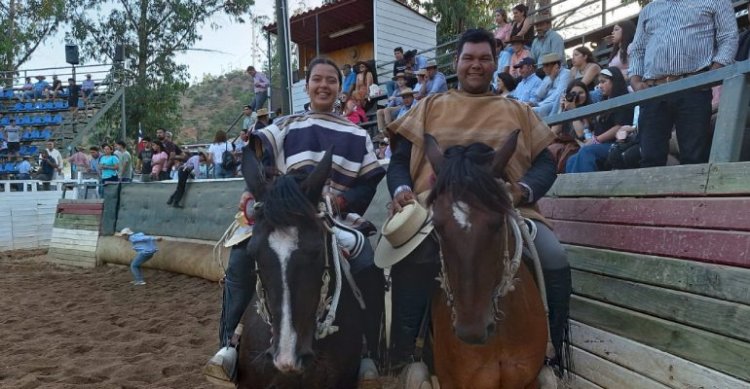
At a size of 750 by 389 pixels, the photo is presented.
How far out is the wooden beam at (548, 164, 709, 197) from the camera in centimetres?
309

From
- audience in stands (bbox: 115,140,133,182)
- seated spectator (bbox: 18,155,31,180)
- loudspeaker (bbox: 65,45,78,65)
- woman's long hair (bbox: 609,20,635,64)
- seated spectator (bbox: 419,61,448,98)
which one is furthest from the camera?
loudspeaker (bbox: 65,45,78,65)

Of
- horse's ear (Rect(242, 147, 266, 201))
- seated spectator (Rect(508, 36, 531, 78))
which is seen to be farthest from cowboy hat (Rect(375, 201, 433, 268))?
seated spectator (Rect(508, 36, 531, 78))

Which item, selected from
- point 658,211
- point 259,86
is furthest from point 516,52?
point 259,86

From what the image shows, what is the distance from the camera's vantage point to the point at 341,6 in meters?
18.7

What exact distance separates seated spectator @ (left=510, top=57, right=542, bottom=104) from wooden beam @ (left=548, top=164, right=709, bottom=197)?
407 centimetres

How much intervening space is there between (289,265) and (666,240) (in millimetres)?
2080

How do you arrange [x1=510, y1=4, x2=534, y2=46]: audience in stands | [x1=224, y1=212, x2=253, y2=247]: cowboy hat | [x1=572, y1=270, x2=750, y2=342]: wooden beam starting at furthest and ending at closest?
[x1=510, y1=4, x2=534, y2=46]: audience in stands < [x1=224, y1=212, x2=253, y2=247]: cowboy hat < [x1=572, y1=270, x2=750, y2=342]: wooden beam

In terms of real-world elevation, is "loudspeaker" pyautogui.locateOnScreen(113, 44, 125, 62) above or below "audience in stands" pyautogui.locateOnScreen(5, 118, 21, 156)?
above

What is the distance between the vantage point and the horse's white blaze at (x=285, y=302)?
8.36 feet

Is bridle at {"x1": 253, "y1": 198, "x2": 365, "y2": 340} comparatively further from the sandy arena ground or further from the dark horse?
the sandy arena ground

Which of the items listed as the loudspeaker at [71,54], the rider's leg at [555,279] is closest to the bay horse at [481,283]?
the rider's leg at [555,279]

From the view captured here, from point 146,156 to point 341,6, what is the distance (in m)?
7.70

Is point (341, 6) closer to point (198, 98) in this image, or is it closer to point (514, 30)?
point (514, 30)

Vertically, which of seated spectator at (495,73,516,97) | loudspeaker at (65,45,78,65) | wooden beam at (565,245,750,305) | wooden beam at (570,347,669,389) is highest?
loudspeaker at (65,45,78,65)
